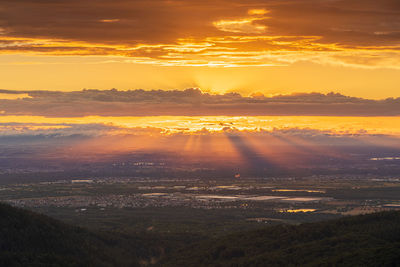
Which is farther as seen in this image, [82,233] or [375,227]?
[82,233]

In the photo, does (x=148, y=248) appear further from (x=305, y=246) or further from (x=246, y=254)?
(x=305, y=246)

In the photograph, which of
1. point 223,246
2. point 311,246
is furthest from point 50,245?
point 311,246

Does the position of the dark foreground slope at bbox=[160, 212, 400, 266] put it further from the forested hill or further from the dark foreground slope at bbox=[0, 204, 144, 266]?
the dark foreground slope at bbox=[0, 204, 144, 266]

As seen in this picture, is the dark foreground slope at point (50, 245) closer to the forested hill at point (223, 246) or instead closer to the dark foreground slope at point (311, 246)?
the forested hill at point (223, 246)

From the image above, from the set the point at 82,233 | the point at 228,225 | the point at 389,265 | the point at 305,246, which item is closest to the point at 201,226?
the point at 228,225

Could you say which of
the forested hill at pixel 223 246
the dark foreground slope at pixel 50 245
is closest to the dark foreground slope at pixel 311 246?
the forested hill at pixel 223 246

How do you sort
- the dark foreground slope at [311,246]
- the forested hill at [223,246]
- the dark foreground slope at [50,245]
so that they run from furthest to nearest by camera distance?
the dark foreground slope at [50,245]
the forested hill at [223,246]
the dark foreground slope at [311,246]
